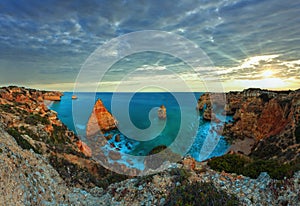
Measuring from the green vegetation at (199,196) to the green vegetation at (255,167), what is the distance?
4.28 m

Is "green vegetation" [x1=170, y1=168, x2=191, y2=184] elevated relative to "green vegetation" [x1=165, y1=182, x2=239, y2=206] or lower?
elevated

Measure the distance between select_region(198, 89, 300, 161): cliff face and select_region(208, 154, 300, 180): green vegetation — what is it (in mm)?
6217

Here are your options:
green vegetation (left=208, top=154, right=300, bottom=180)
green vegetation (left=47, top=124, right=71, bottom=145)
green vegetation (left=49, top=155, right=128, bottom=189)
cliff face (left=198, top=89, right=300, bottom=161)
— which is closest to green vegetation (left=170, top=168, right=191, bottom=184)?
green vegetation (left=208, top=154, right=300, bottom=180)

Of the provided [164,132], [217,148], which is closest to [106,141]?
[164,132]

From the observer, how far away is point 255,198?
37.0ft

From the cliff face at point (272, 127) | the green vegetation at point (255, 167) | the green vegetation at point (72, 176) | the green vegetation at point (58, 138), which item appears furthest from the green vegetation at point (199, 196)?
the green vegetation at point (58, 138)

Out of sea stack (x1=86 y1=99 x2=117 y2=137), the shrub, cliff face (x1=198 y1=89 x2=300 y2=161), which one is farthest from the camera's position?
sea stack (x1=86 y1=99 x2=117 y2=137)

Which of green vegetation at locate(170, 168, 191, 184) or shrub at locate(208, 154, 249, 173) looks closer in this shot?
green vegetation at locate(170, 168, 191, 184)

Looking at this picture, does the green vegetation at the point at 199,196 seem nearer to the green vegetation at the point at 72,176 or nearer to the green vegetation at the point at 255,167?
the green vegetation at the point at 255,167

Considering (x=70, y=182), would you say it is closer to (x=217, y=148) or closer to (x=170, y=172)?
(x=170, y=172)

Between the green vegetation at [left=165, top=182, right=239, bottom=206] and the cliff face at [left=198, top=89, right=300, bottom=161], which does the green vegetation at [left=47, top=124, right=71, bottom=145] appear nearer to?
the green vegetation at [left=165, top=182, right=239, bottom=206]

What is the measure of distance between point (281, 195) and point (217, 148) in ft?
133

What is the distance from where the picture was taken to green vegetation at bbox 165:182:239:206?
10414mm

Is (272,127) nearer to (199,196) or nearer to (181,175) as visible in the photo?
(181,175)
